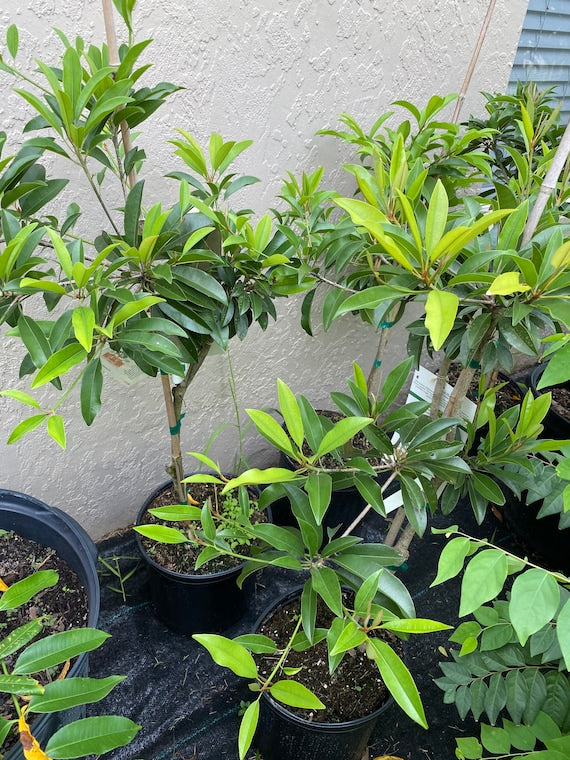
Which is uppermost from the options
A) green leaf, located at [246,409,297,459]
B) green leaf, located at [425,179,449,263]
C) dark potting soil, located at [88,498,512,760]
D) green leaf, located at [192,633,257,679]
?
green leaf, located at [425,179,449,263]

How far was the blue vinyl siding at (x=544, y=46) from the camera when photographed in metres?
2.20

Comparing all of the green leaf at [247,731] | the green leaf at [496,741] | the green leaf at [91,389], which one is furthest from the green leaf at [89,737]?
the green leaf at [496,741]

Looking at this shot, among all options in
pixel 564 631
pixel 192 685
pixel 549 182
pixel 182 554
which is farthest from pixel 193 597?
pixel 549 182

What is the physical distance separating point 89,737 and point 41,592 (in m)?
0.68

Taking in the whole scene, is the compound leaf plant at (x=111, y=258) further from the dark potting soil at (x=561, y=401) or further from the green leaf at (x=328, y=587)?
the dark potting soil at (x=561, y=401)

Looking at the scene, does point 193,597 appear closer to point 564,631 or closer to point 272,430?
point 272,430

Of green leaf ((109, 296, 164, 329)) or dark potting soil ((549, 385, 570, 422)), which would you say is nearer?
green leaf ((109, 296, 164, 329))

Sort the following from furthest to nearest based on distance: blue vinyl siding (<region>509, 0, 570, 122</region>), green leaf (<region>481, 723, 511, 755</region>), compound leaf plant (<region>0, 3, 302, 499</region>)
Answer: blue vinyl siding (<region>509, 0, 570, 122</region>) → green leaf (<region>481, 723, 511, 755</region>) → compound leaf plant (<region>0, 3, 302, 499</region>)

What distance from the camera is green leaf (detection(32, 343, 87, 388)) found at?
62cm

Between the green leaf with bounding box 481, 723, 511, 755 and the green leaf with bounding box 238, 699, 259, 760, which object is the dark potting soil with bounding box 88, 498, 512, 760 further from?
the green leaf with bounding box 238, 699, 259, 760

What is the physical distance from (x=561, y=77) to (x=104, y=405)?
8.14ft

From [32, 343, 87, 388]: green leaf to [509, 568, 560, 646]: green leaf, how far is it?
533mm

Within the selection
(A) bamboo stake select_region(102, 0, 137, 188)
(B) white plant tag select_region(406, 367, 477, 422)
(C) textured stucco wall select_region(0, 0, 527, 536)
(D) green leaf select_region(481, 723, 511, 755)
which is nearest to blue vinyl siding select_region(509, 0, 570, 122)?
(C) textured stucco wall select_region(0, 0, 527, 536)

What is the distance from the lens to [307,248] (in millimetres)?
1030
